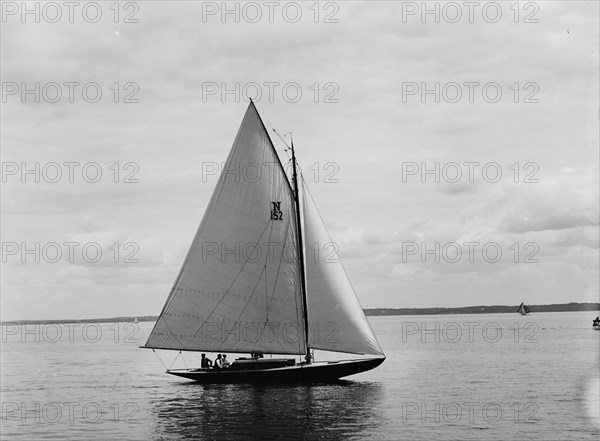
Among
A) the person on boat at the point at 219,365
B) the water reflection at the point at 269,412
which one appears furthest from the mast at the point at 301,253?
the person on boat at the point at 219,365

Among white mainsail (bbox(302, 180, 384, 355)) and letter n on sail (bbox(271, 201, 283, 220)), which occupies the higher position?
letter n on sail (bbox(271, 201, 283, 220))

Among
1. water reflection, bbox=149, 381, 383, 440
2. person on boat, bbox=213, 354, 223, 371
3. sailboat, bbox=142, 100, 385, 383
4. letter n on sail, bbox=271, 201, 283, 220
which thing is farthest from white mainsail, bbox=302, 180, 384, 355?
person on boat, bbox=213, 354, 223, 371

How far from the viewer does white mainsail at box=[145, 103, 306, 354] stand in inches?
2339

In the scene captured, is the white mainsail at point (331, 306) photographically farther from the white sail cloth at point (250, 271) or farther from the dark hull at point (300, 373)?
the dark hull at point (300, 373)

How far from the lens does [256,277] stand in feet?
198

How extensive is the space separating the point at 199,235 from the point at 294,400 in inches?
596

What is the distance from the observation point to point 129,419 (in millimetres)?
51500

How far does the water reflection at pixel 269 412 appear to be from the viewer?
43.7m

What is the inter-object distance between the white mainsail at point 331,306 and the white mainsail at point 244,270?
4.89 ft

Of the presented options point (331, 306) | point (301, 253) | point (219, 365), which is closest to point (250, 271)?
point (301, 253)

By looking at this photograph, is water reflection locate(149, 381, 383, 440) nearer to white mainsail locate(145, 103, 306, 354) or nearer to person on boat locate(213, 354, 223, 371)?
person on boat locate(213, 354, 223, 371)

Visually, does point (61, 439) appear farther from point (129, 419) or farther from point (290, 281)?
point (290, 281)

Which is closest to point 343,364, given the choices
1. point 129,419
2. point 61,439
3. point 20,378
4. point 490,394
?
point 490,394

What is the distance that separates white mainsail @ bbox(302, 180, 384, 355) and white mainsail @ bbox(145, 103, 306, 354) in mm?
1489
